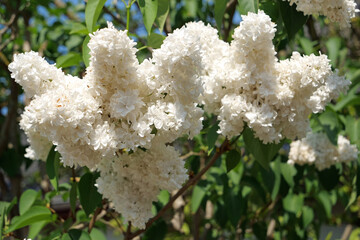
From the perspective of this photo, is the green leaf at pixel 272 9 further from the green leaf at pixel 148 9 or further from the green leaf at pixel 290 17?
the green leaf at pixel 148 9

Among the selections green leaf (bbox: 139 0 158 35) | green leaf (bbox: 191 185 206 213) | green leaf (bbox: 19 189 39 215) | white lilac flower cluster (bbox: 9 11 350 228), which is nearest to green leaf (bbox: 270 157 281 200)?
green leaf (bbox: 191 185 206 213)

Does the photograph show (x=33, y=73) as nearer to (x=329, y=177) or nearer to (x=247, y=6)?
(x=247, y=6)

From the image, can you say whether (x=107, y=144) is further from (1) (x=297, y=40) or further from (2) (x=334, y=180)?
(1) (x=297, y=40)

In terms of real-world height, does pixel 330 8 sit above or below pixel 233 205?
above

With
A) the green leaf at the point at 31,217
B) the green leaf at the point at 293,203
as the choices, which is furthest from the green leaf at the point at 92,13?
the green leaf at the point at 293,203

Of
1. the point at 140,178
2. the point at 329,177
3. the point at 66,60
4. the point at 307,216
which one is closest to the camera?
the point at 140,178

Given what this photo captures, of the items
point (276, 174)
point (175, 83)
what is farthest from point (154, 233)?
point (175, 83)

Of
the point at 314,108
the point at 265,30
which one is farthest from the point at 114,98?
Result: the point at 314,108
